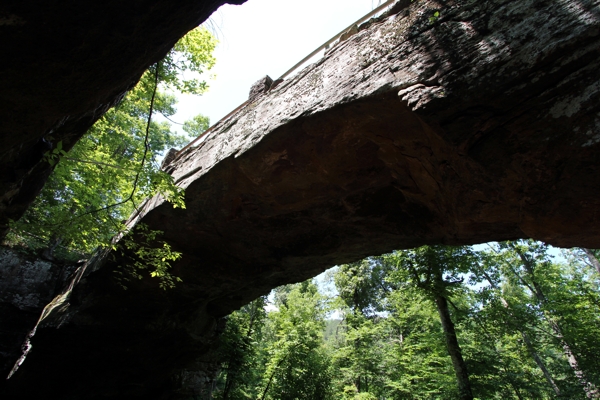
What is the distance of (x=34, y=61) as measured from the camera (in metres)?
1.83

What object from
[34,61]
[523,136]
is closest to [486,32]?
[523,136]

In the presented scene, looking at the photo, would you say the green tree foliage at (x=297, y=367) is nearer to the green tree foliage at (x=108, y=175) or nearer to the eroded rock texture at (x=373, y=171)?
the eroded rock texture at (x=373, y=171)

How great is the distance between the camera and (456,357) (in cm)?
721

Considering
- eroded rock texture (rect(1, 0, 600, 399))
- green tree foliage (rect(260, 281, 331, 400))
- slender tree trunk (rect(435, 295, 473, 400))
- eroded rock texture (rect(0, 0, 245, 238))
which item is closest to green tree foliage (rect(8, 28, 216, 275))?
eroded rock texture (rect(0, 0, 245, 238))

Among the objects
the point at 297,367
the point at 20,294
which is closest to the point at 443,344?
the point at 297,367

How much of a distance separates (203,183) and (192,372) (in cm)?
675

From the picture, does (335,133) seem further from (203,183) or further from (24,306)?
(24,306)

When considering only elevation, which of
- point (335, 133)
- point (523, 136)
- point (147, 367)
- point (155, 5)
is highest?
point (335, 133)

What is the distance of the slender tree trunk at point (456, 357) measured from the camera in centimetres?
679

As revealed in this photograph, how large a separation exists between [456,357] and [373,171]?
5.52 m

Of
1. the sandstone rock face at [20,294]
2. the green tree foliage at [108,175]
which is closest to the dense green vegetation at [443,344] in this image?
the sandstone rock face at [20,294]

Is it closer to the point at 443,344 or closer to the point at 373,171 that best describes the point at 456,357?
the point at 443,344

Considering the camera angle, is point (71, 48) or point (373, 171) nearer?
point (71, 48)

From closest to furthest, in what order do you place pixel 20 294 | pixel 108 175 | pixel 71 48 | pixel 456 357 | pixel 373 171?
pixel 71 48, pixel 108 175, pixel 373 171, pixel 456 357, pixel 20 294
